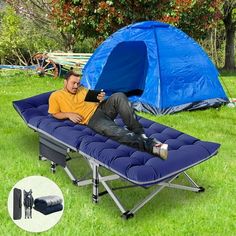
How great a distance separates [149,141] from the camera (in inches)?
172

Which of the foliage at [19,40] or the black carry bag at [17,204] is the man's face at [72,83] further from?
the foliage at [19,40]

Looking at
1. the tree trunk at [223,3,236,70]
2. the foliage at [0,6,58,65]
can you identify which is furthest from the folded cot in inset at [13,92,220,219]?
the foliage at [0,6,58,65]

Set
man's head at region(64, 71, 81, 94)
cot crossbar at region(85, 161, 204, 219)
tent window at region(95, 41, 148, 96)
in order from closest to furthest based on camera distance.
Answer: cot crossbar at region(85, 161, 204, 219), man's head at region(64, 71, 81, 94), tent window at region(95, 41, 148, 96)

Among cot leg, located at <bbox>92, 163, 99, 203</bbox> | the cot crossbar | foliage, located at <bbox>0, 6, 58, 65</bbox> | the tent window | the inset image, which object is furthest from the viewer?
foliage, located at <bbox>0, 6, 58, 65</bbox>

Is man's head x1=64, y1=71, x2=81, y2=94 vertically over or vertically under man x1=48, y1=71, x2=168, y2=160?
over

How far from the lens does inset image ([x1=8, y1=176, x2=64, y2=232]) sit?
142 inches

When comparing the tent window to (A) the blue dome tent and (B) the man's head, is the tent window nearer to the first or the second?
(A) the blue dome tent

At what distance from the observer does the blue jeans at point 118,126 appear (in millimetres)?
4477

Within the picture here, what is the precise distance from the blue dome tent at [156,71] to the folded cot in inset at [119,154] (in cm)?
276

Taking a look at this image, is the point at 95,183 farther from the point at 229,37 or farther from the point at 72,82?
the point at 229,37

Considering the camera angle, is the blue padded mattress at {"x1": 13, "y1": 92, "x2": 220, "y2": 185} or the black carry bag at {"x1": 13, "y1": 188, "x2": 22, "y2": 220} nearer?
the black carry bag at {"x1": 13, "y1": 188, "x2": 22, "y2": 220}

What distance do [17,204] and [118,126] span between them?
1.53 m

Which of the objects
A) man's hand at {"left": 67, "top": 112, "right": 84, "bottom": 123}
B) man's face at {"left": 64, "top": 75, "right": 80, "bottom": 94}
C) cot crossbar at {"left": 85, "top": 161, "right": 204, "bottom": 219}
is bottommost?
cot crossbar at {"left": 85, "top": 161, "right": 204, "bottom": 219}

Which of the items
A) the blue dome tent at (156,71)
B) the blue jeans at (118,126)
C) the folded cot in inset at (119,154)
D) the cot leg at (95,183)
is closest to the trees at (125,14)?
the blue dome tent at (156,71)
